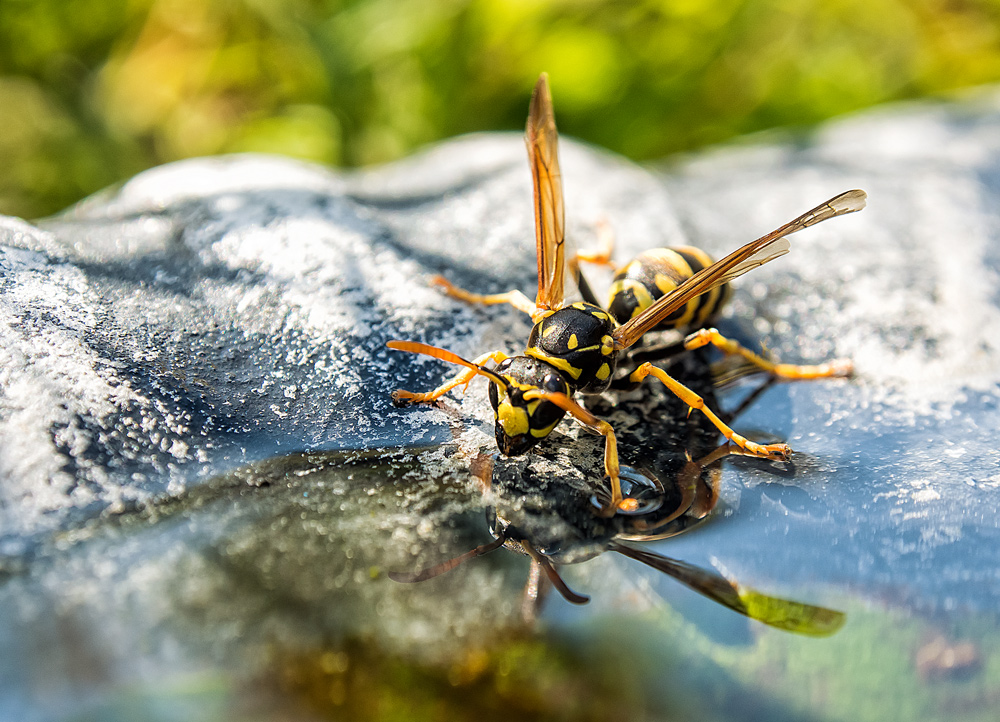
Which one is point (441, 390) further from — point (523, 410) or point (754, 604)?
point (754, 604)

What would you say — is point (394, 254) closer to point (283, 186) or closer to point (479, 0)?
point (283, 186)

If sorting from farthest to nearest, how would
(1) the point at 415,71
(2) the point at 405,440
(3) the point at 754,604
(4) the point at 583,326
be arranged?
(1) the point at 415,71
(4) the point at 583,326
(2) the point at 405,440
(3) the point at 754,604

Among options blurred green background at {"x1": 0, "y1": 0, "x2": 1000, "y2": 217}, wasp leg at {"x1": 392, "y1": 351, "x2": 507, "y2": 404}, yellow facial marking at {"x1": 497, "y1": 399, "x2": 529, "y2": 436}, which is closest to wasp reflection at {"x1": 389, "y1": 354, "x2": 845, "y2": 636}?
yellow facial marking at {"x1": 497, "y1": 399, "x2": 529, "y2": 436}

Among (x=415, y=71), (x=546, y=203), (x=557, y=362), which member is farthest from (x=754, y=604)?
(x=415, y=71)

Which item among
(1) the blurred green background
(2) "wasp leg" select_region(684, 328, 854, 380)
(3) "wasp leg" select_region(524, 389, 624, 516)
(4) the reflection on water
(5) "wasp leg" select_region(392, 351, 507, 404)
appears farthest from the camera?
(1) the blurred green background

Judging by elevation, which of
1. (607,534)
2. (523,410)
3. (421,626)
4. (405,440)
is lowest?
(421,626)

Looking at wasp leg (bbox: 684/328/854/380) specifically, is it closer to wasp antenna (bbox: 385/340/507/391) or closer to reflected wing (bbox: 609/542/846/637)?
wasp antenna (bbox: 385/340/507/391)

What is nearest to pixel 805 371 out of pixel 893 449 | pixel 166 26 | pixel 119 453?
pixel 893 449
